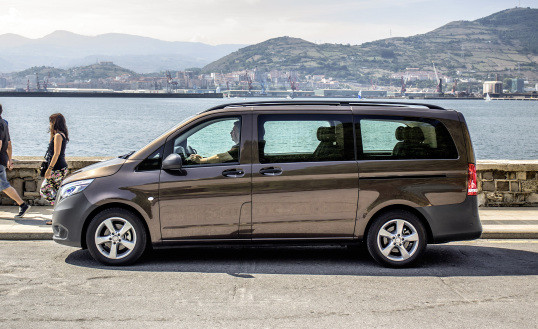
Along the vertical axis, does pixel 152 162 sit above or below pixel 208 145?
below

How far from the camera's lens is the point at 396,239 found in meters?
7.05

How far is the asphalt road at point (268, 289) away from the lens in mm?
A: 5191

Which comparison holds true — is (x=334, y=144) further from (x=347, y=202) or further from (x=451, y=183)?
(x=451, y=183)

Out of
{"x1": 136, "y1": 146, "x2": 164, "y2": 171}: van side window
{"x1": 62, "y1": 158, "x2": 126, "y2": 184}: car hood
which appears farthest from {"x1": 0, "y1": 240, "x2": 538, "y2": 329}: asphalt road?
{"x1": 136, "y1": 146, "x2": 164, "y2": 171}: van side window

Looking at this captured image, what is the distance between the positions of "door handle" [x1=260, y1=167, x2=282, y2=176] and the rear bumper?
4.97 ft

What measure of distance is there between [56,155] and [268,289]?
14.2ft

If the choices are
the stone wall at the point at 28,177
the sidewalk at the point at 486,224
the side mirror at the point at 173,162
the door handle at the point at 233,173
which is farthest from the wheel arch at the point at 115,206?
the stone wall at the point at 28,177

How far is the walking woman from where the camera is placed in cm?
913

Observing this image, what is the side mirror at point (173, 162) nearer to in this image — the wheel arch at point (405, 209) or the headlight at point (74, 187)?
the headlight at point (74, 187)

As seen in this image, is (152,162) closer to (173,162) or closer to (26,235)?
(173,162)

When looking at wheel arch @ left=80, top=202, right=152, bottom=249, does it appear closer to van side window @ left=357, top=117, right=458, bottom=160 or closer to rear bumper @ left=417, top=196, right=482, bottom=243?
van side window @ left=357, top=117, right=458, bottom=160

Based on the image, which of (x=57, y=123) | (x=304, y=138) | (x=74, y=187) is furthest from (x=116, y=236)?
(x=57, y=123)

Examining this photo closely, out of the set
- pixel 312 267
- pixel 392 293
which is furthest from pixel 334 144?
pixel 392 293

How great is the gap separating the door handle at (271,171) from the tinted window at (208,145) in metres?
0.30
